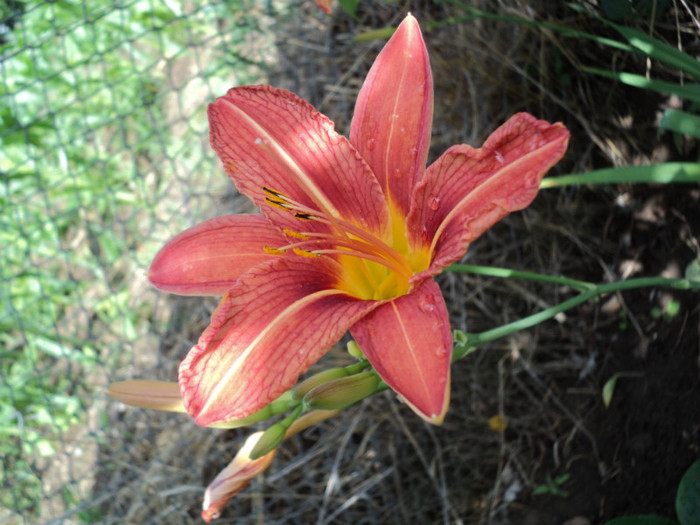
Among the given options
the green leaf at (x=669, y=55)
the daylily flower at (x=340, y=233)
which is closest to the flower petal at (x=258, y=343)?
the daylily flower at (x=340, y=233)

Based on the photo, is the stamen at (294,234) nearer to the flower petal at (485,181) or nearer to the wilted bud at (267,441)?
the flower petal at (485,181)

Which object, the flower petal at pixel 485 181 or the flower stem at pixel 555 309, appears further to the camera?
the flower stem at pixel 555 309

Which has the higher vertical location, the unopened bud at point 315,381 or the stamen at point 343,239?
the stamen at point 343,239

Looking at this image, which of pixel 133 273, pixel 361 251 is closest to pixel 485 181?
pixel 361 251

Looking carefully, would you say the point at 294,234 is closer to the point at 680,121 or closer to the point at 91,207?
the point at 680,121

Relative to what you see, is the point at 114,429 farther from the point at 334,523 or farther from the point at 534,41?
the point at 534,41
